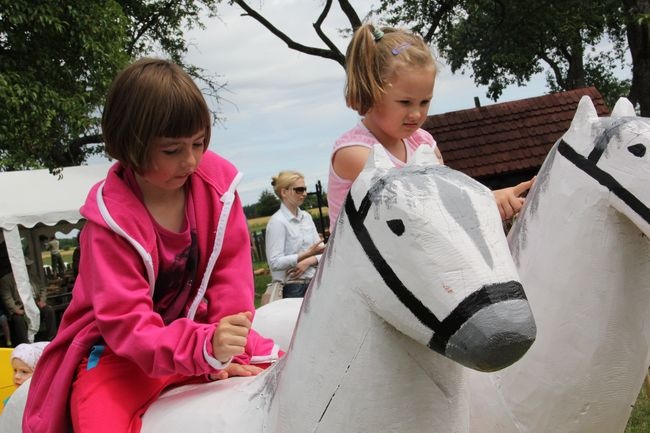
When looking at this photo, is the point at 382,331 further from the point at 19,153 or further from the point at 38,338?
the point at 38,338

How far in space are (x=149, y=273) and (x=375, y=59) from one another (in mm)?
936

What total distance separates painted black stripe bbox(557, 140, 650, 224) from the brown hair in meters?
0.91

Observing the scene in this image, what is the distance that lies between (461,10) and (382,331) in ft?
48.0

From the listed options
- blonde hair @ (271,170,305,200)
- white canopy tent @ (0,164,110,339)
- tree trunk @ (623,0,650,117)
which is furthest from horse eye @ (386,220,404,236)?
tree trunk @ (623,0,650,117)

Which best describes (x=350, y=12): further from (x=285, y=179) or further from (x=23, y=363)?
(x=23, y=363)

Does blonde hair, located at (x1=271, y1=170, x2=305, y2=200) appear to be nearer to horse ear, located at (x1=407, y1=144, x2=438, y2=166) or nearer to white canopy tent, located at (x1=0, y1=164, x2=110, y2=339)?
horse ear, located at (x1=407, y1=144, x2=438, y2=166)

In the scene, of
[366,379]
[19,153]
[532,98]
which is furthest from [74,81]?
[366,379]

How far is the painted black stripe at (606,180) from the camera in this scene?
1.59m

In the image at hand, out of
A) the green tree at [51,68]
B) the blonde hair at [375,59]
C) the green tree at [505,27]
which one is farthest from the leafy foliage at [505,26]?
the blonde hair at [375,59]

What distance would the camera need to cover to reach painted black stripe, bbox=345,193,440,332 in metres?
1.15

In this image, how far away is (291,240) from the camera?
207 inches

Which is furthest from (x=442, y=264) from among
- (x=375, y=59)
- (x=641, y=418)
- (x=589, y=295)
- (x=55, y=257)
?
(x=55, y=257)

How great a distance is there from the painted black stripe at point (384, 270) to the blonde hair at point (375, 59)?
833 mm

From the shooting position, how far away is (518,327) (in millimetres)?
1078
